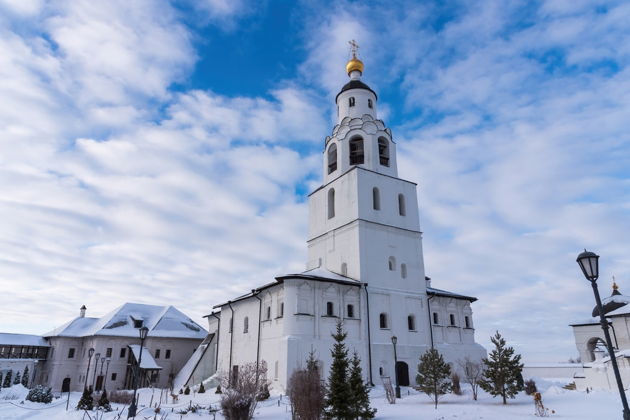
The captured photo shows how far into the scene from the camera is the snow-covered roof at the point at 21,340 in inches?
1489

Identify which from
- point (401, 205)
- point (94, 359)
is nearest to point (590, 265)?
point (401, 205)

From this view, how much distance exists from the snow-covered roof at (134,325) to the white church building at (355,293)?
477cm

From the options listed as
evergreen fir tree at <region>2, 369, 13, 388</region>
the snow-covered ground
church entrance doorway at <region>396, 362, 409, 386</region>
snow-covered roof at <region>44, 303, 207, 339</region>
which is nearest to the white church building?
church entrance doorway at <region>396, 362, 409, 386</region>

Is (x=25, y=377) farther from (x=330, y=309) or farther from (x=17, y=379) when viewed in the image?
(x=330, y=309)

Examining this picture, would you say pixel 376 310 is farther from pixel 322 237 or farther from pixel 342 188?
pixel 342 188

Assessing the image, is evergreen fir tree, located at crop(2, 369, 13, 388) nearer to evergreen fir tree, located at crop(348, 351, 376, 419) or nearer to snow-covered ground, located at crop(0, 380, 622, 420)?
snow-covered ground, located at crop(0, 380, 622, 420)

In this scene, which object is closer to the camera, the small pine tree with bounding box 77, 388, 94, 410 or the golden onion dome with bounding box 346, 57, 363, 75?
the small pine tree with bounding box 77, 388, 94, 410

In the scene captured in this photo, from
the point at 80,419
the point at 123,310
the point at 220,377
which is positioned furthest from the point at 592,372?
the point at 123,310

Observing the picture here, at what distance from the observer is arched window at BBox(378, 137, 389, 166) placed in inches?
1345

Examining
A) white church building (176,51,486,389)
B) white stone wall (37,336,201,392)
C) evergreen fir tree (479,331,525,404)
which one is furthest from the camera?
white stone wall (37,336,201,392)

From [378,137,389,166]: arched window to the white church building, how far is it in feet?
0.27

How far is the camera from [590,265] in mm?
8930

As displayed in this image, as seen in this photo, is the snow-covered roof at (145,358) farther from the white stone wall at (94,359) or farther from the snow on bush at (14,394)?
the snow on bush at (14,394)

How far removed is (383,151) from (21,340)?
36497 mm
